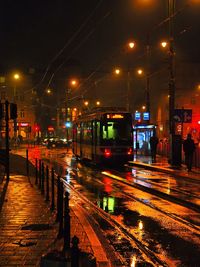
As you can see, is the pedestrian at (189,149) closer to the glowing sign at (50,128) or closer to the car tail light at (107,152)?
the car tail light at (107,152)

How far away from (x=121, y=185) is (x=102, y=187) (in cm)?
112

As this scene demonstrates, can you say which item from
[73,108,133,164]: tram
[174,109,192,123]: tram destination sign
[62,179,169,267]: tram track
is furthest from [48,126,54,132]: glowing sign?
[62,179,169,267]: tram track

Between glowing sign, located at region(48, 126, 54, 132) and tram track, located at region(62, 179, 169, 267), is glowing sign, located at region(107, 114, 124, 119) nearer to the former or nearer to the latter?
tram track, located at region(62, 179, 169, 267)

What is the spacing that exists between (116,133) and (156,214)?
17818mm

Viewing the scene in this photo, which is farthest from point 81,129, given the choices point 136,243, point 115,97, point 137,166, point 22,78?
point 22,78

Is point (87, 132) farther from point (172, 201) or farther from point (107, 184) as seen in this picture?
point (172, 201)

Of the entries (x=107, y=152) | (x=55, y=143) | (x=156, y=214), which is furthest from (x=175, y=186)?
(x=55, y=143)

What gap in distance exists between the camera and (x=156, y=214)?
1280 centimetres

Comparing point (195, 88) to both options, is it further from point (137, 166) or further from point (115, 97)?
point (137, 166)

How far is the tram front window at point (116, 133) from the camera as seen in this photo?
98.7ft

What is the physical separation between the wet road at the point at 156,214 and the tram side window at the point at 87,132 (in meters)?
9.84

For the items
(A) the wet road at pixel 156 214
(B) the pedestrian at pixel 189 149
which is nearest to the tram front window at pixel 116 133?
(B) the pedestrian at pixel 189 149

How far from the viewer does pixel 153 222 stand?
460 inches

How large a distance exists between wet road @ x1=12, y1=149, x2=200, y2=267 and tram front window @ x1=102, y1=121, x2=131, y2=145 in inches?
296
